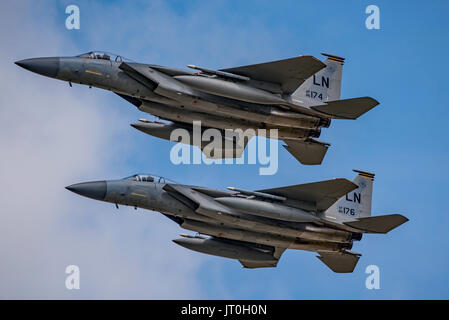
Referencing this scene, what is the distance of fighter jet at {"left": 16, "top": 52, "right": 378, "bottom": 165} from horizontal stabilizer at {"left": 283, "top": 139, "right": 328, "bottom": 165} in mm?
331

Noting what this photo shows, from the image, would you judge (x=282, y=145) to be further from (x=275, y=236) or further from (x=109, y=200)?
(x=109, y=200)

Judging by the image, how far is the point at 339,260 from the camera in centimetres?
4122

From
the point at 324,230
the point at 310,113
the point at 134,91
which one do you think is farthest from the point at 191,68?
the point at 324,230

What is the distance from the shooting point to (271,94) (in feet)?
128

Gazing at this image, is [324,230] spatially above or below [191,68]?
below

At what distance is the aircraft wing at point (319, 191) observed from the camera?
38.2 m

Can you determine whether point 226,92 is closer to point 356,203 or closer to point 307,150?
point 307,150

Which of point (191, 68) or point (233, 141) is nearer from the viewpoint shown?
point (191, 68)

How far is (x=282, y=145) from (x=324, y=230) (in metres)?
4.30

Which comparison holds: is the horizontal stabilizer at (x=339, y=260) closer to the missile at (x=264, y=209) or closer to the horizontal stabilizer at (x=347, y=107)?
the missile at (x=264, y=209)

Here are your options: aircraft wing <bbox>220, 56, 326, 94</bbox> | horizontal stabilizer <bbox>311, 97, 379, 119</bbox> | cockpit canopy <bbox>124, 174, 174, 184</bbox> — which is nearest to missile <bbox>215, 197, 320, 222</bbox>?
cockpit canopy <bbox>124, 174, 174, 184</bbox>

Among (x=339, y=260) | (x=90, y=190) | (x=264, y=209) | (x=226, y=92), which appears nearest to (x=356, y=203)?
(x=339, y=260)

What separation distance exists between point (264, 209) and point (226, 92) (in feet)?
14.2

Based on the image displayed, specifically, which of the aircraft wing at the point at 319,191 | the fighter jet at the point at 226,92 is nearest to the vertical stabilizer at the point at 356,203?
the aircraft wing at the point at 319,191
